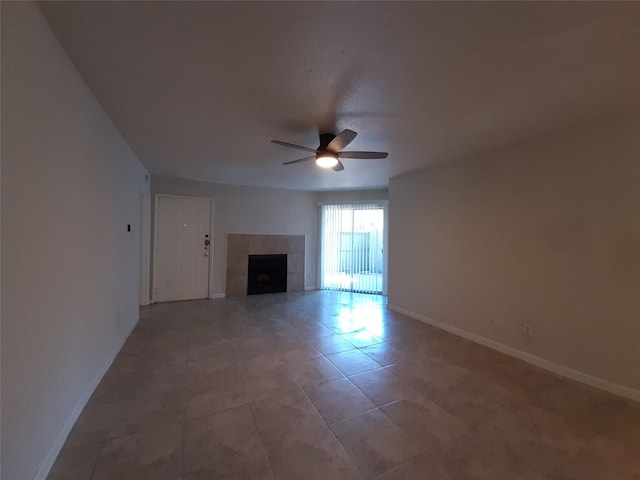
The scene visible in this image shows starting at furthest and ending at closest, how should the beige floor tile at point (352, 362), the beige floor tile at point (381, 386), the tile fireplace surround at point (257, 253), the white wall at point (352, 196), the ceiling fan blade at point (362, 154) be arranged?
the white wall at point (352, 196), the tile fireplace surround at point (257, 253), the ceiling fan blade at point (362, 154), the beige floor tile at point (352, 362), the beige floor tile at point (381, 386)

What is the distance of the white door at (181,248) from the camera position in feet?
15.0

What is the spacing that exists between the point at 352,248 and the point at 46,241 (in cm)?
495

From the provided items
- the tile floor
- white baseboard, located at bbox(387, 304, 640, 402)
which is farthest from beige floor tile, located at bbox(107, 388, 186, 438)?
white baseboard, located at bbox(387, 304, 640, 402)

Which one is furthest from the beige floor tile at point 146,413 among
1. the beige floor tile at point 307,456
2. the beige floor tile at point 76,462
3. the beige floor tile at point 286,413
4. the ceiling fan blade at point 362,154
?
the ceiling fan blade at point 362,154

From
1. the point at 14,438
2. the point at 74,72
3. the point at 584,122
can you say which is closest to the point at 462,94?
the point at 584,122

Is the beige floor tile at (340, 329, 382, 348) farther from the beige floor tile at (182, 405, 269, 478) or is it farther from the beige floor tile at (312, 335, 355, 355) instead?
the beige floor tile at (182, 405, 269, 478)

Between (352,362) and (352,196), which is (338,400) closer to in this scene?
(352,362)

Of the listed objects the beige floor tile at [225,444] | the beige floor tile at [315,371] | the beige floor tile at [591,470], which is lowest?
the beige floor tile at [225,444]

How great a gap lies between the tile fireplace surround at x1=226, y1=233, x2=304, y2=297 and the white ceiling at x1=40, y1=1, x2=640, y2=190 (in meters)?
2.83

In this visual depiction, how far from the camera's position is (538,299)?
8.34 feet

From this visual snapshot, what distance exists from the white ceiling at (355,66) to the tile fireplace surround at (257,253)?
283 cm

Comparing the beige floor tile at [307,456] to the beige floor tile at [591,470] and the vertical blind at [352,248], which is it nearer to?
the beige floor tile at [591,470]

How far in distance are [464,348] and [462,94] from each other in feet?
8.21

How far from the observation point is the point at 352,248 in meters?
5.79
